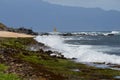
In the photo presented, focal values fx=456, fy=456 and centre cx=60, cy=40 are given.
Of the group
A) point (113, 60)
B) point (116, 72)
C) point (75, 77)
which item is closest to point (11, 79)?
point (75, 77)

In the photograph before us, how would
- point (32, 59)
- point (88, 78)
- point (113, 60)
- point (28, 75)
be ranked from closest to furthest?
point (28, 75), point (88, 78), point (32, 59), point (113, 60)

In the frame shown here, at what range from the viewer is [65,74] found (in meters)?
31.7

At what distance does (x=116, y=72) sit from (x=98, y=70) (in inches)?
69.3

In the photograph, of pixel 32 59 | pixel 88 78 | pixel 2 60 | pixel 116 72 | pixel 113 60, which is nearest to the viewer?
pixel 88 78

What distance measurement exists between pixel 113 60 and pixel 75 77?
18.9 m

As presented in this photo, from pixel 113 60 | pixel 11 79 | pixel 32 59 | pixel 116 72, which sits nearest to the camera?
pixel 11 79

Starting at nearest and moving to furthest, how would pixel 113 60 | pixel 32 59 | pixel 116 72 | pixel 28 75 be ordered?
pixel 28 75 → pixel 116 72 → pixel 32 59 → pixel 113 60

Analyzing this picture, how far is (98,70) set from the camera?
3656 centimetres

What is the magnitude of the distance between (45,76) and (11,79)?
3.67 meters

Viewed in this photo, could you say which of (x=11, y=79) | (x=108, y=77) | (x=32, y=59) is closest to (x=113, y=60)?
(x=32, y=59)

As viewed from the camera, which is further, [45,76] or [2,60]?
[2,60]

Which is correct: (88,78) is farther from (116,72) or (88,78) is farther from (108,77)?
(116,72)

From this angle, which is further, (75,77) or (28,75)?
(75,77)

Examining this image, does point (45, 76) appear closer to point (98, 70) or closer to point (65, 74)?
point (65, 74)
